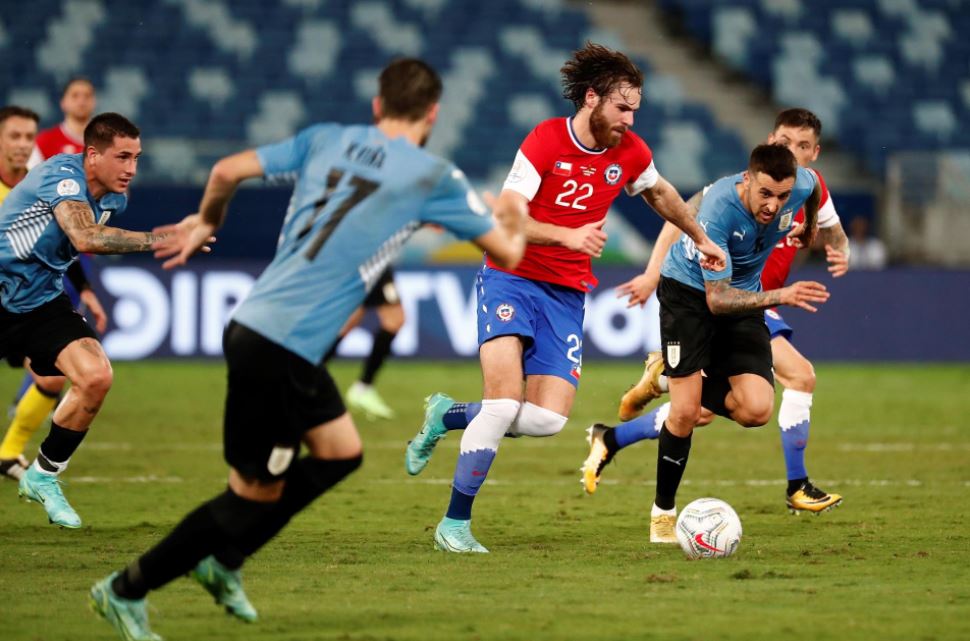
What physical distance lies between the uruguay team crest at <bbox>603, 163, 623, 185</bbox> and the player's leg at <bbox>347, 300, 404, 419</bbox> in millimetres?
6173

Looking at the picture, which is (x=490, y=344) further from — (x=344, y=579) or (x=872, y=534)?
(x=872, y=534)

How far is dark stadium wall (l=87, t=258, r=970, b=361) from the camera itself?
56.7 feet

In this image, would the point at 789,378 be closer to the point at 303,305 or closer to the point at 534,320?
the point at 534,320

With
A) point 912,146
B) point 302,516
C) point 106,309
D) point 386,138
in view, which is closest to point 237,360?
point 386,138

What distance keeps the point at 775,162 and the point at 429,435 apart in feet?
8.08

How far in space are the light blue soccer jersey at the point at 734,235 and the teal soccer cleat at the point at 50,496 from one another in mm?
3581

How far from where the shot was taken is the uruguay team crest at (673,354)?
7641mm

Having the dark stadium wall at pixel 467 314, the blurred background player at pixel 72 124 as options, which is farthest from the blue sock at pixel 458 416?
the dark stadium wall at pixel 467 314

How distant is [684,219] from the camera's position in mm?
7234

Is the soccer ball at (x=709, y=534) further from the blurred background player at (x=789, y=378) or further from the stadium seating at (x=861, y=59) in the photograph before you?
the stadium seating at (x=861, y=59)

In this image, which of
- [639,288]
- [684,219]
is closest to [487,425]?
[639,288]

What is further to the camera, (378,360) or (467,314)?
(467,314)

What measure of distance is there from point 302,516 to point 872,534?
326 cm

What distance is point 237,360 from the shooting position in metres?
5.09
